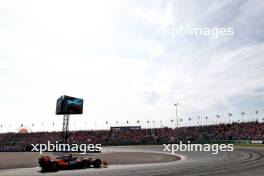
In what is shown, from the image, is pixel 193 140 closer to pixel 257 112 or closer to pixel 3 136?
pixel 257 112

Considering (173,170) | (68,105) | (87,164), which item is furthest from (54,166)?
(68,105)

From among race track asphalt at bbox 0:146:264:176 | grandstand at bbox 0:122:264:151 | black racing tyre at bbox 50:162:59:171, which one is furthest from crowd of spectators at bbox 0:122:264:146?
black racing tyre at bbox 50:162:59:171

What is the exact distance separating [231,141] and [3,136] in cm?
7378

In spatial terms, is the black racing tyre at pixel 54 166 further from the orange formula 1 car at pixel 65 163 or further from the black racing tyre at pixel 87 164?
the black racing tyre at pixel 87 164

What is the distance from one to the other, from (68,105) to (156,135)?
36.4 metres

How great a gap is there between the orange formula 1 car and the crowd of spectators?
40.9 metres

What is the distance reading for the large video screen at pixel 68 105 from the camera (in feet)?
151

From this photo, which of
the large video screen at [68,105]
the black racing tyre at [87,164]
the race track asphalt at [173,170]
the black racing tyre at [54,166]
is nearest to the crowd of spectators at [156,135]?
the large video screen at [68,105]

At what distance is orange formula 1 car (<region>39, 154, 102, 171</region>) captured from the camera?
71.1 ft

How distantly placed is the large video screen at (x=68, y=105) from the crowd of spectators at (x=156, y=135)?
24.5 m

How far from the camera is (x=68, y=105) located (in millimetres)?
46438

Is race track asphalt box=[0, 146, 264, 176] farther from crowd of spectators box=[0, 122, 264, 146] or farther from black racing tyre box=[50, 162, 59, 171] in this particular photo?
crowd of spectators box=[0, 122, 264, 146]

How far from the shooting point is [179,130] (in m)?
77.4

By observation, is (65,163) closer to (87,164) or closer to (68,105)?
(87,164)
